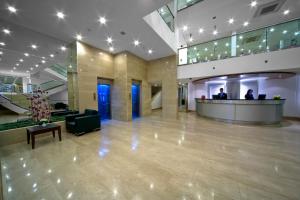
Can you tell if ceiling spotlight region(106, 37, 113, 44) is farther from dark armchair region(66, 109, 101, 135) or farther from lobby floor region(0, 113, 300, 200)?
lobby floor region(0, 113, 300, 200)

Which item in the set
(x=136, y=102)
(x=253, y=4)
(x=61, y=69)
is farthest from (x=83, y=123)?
(x=253, y=4)

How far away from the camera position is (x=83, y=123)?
4500mm

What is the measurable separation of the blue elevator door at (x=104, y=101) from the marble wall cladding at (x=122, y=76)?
36cm

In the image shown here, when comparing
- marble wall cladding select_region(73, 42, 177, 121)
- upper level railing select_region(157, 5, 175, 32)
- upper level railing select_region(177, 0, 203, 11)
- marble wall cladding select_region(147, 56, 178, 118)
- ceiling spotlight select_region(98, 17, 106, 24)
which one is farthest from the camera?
marble wall cladding select_region(147, 56, 178, 118)

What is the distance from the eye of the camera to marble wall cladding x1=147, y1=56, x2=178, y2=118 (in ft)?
25.0

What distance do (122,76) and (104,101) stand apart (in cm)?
207

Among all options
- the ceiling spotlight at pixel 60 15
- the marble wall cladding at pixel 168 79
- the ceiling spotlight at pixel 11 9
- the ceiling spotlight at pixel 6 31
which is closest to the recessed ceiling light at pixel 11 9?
the ceiling spotlight at pixel 11 9

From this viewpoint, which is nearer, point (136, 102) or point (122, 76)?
point (122, 76)

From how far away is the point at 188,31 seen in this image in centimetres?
859

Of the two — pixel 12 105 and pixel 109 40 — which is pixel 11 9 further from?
pixel 12 105

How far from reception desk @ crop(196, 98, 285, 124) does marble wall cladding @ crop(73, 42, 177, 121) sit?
2.80 m

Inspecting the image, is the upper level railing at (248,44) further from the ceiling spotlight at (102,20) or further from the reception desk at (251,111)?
the ceiling spotlight at (102,20)

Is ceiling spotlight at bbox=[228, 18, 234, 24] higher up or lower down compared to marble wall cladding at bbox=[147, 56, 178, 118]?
higher up

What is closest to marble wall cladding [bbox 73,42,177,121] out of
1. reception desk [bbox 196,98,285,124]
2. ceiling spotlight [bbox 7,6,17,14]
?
ceiling spotlight [bbox 7,6,17,14]
